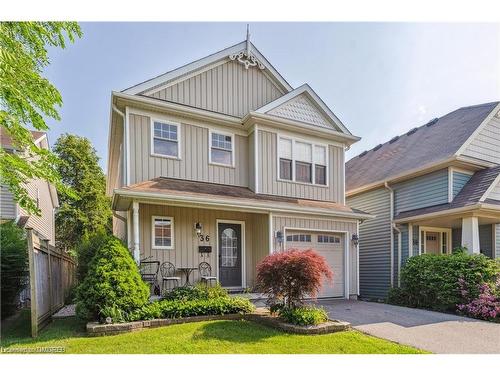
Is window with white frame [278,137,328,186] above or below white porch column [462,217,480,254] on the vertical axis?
above

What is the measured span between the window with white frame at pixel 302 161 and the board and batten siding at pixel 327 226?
1.37 m

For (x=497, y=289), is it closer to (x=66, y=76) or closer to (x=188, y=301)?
(x=188, y=301)

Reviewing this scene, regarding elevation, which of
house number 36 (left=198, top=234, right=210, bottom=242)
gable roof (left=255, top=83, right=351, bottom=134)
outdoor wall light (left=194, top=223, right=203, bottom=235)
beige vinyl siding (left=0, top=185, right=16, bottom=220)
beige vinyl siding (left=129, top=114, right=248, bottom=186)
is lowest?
house number 36 (left=198, top=234, right=210, bottom=242)

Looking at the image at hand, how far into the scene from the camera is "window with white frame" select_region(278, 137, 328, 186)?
10.3 metres

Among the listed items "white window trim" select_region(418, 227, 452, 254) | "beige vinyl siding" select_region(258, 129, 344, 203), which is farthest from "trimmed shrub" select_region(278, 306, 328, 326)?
"white window trim" select_region(418, 227, 452, 254)

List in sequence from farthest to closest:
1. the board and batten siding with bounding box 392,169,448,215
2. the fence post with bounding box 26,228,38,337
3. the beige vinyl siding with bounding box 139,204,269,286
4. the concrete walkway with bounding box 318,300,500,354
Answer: the board and batten siding with bounding box 392,169,448,215, the beige vinyl siding with bounding box 139,204,269,286, the concrete walkway with bounding box 318,300,500,354, the fence post with bounding box 26,228,38,337

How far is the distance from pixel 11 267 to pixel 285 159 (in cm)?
714

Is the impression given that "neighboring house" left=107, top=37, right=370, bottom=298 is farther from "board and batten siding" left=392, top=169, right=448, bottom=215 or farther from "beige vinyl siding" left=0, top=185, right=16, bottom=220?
"beige vinyl siding" left=0, top=185, right=16, bottom=220

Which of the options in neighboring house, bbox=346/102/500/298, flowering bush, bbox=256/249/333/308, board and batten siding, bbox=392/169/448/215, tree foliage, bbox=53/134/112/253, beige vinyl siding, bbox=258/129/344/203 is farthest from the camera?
tree foliage, bbox=53/134/112/253

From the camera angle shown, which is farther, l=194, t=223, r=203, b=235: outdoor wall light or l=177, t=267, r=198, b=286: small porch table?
l=194, t=223, r=203, b=235: outdoor wall light

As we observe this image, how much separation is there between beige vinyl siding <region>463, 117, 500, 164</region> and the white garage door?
4792 mm

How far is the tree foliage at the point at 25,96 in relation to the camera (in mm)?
4816

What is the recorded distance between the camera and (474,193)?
9898 mm
